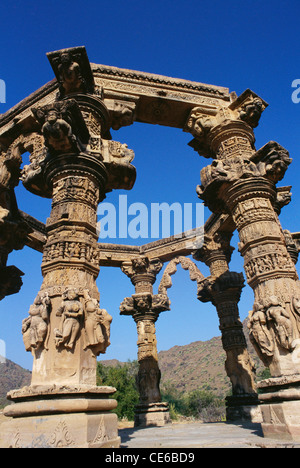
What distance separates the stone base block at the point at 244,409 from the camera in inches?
306

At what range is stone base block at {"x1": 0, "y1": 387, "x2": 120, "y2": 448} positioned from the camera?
2.92m

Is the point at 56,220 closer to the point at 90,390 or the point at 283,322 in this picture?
the point at 90,390

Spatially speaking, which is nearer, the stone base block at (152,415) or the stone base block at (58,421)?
the stone base block at (58,421)

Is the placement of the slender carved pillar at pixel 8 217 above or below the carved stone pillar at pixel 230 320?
above

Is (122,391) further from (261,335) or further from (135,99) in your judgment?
(135,99)

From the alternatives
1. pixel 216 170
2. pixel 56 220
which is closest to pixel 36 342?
pixel 56 220

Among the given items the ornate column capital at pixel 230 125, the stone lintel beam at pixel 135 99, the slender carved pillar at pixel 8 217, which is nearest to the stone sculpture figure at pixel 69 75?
the stone lintel beam at pixel 135 99

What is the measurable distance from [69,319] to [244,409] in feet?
21.8

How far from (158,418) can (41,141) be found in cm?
884

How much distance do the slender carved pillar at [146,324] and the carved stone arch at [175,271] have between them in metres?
0.79

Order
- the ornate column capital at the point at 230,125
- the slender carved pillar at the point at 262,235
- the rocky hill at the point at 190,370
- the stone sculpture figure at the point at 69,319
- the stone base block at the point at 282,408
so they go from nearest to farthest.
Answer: the stone sculpture figure at the point at 69,319, the stone base block at the point at 282,408, the slender carved pillar at the point at 262,235, the ornate column capital at the point at 230,125, the rocky hill at the point at 190,370

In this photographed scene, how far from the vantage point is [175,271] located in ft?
41.5


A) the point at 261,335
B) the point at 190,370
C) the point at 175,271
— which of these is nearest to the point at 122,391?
the point at 175,271

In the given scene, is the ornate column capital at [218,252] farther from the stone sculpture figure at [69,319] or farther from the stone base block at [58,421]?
the stone base block at [58,421]
